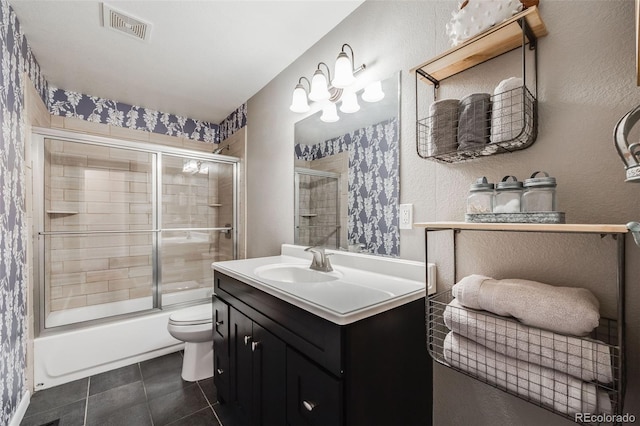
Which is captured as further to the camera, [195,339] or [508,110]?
[195,339]

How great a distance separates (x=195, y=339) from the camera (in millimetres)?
1919

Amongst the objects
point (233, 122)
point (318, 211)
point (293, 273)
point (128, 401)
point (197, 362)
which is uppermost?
point (233, 122)

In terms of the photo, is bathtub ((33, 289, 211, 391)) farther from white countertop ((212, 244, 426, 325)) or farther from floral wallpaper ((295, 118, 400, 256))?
floral wallpaper ((295, 118, 400, 256))

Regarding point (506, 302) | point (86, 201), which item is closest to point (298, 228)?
point (506, 302)

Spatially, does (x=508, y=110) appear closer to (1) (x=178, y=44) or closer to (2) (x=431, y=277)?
(2) (x=431, y=277)

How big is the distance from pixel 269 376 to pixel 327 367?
41 cm

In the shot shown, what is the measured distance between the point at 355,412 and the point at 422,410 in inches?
16.9

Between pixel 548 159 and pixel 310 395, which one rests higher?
pixel 548 159

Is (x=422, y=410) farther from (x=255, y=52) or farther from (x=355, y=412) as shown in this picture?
(x=255, y=52)

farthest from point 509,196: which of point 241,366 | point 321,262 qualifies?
point 241,366

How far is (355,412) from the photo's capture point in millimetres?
832

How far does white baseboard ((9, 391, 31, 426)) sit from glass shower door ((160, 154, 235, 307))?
3.74 feet

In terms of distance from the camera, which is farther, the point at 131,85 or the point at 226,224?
the point at 226,224

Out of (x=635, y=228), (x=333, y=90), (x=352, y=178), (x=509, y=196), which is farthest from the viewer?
(x=333, y=90)
